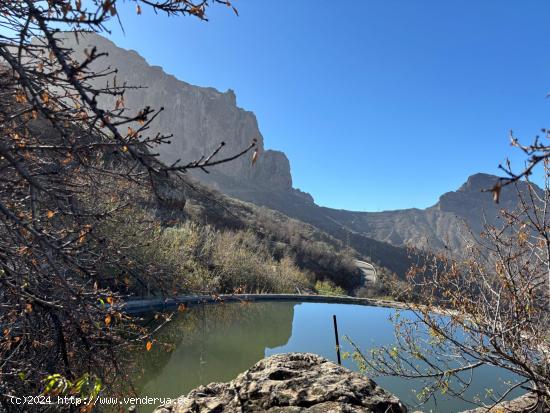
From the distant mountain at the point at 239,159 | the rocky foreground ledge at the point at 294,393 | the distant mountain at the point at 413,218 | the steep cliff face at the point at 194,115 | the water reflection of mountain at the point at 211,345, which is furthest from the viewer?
the steep cliff face at the point at 194,115

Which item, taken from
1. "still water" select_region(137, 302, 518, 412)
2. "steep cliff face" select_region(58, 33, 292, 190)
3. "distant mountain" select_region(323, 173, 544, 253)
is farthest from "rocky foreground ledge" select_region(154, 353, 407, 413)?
"steep cliff face" select_region(58, 33, 292, 190)

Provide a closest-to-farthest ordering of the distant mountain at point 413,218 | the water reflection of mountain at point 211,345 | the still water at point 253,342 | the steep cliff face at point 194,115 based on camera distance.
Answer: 1. the still water at point 253,342
2. the water reflection of mountain at point 211,345
3. the distant mountain at point 413,218
4. the steep cliff face at point 194,115

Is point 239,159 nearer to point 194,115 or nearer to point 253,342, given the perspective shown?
point 194,115

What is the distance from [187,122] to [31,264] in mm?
150431

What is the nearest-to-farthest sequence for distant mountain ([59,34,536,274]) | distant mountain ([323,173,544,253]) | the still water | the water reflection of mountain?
the still water < the water reflection of mountain < distant mountain ([59,34,536,274]) < distant mountain ([323,173,544,253])

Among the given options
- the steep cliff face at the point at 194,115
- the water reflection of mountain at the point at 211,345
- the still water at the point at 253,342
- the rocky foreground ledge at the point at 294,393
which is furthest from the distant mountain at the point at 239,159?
the rocky foreground ledge at the point at 294,393

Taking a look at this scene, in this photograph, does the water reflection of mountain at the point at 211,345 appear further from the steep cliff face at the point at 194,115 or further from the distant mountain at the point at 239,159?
the steep cliff face at the point at 194,115

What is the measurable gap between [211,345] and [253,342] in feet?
4.11

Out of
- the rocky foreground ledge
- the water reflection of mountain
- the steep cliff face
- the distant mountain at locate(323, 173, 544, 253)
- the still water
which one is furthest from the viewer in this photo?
the steep cliff face

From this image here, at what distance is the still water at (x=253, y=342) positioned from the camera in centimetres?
595

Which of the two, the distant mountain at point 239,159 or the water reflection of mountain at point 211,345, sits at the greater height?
the distant mountain at point 239,159

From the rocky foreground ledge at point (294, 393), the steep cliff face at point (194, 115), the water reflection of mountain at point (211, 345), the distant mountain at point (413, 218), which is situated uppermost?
the steep cliff face at point (194, 115)

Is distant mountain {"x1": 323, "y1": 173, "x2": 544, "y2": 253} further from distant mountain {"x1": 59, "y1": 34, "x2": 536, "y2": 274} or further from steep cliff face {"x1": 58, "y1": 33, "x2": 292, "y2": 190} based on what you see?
steep cliff face {"x1": 58, "y1": 33, "x2": 292, "y2": 190}

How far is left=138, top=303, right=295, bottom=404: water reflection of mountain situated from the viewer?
6090mm
